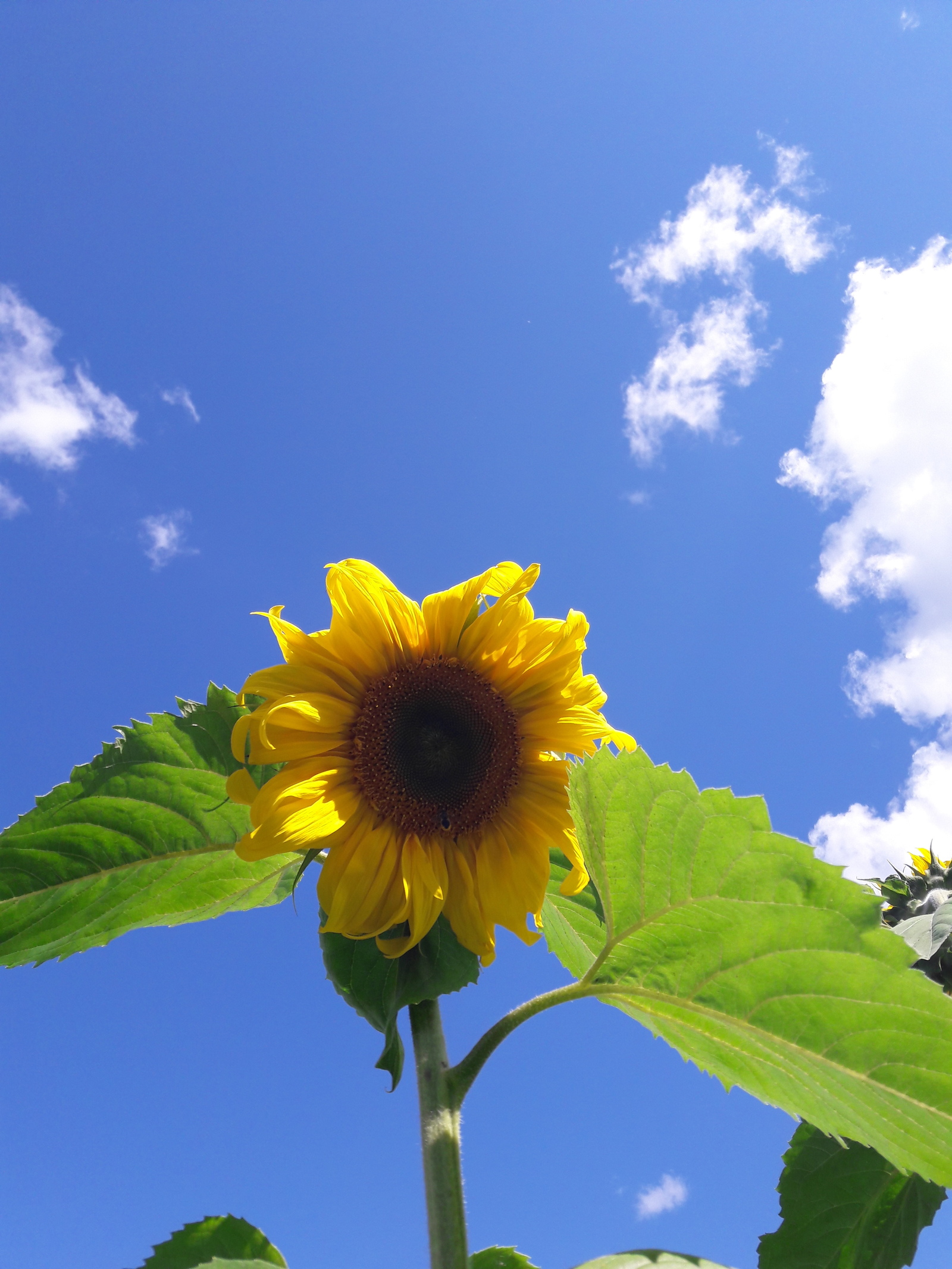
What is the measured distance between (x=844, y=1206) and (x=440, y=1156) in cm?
159

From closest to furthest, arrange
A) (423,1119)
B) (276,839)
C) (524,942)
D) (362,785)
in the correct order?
(423,1119), (276,839), (524,942), (362,785)

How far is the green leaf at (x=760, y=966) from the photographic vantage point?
167 cm

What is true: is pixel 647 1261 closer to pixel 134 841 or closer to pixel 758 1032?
pixel 758 1032

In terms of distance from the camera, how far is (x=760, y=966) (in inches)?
69.7

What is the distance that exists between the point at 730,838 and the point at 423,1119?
0.81 metres

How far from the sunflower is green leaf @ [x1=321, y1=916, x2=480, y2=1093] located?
0.05 metres

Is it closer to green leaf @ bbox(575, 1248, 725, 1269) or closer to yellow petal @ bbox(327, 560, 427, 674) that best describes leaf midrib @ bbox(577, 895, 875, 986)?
green leaf @ bbox(575, 1248, 725, 1269)

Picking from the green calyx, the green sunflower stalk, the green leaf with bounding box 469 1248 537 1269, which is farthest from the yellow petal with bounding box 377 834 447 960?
the green calyx

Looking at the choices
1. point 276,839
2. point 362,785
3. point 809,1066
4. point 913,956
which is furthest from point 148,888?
point 913,956

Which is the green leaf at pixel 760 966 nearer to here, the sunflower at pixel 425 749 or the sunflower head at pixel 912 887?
the sunflower at pixel 425 749

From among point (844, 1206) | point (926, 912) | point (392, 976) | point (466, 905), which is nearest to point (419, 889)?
point (466, 905)

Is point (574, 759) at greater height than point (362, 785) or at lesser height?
lesser

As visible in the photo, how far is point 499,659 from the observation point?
8.33ft

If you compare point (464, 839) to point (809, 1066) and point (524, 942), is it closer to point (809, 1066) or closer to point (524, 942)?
point (524, 942)
